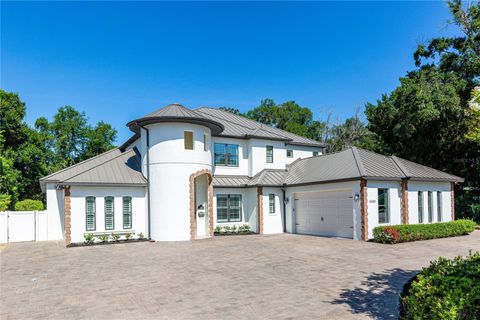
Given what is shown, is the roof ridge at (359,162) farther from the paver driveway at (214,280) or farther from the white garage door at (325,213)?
the paver driveway at (214,280)

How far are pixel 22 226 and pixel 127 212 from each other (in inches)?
256

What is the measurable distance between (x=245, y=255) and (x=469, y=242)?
11.2 m

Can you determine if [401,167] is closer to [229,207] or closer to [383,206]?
[383,206]

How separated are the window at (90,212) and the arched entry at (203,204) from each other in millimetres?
5290

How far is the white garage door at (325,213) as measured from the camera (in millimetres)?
18562

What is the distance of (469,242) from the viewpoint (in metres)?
16.8

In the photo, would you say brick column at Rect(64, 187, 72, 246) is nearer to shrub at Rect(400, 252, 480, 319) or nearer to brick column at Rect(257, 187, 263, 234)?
brick column at Rect(257, 187, 263, 234)

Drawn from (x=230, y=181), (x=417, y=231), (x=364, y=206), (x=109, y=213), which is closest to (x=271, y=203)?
(x=230, y=181)

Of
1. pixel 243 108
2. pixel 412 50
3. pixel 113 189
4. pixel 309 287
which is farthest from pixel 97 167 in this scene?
pixel 243 108

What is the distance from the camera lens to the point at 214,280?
32.2 ft

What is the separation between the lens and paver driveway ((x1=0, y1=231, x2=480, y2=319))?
7.26 m

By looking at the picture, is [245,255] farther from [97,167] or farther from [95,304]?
[97,167]

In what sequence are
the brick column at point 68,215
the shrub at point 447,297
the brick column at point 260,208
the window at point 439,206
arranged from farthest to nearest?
the brick column at point 260,208 → the window at point 439,206 → the brick column at point 68,215 → the shrub at point 447,297

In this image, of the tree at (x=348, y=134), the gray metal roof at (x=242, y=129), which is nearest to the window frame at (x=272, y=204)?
the gray metal roof at (x=242, y=129)
